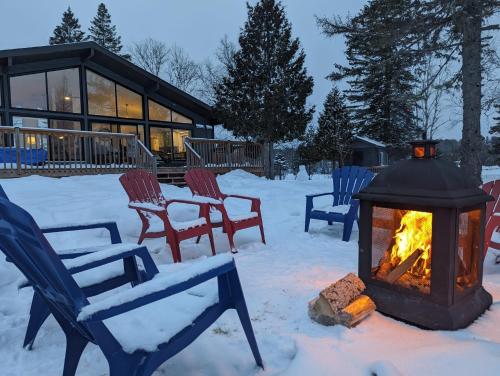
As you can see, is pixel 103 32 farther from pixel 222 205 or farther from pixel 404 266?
pixel 404 266

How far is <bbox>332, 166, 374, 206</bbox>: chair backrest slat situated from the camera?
191 inches

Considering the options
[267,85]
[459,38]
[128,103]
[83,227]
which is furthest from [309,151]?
[83,227]

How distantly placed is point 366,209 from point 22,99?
11.7m

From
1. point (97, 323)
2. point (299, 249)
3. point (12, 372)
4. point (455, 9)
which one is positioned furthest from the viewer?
point (455, 9)

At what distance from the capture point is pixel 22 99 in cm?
1062

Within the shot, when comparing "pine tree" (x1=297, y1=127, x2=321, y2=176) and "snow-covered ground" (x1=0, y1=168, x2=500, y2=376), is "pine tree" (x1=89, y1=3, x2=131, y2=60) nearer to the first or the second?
"pine tree" (x1=297, y1=127, x2=321, y2=176)

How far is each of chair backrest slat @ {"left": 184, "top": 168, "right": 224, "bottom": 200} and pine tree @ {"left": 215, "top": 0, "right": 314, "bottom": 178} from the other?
839 centimetres

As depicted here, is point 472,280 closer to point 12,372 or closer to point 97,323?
point 97,323

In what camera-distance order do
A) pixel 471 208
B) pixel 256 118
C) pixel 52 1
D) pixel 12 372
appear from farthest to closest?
pixel 52 1
pixel 256 118
pixel 471 208
pixel 12 372

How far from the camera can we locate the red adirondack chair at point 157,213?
3400 mm

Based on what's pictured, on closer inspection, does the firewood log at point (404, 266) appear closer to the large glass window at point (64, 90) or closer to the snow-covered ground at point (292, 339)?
the snow-covered ground at point (292, 339)

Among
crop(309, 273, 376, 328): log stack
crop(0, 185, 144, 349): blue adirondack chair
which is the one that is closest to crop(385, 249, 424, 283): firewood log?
crop(309, 273, 376, 328): log stack

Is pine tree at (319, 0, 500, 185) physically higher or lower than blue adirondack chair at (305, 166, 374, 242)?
higher

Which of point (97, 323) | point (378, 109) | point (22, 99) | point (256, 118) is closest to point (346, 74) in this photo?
point (378, 109)
